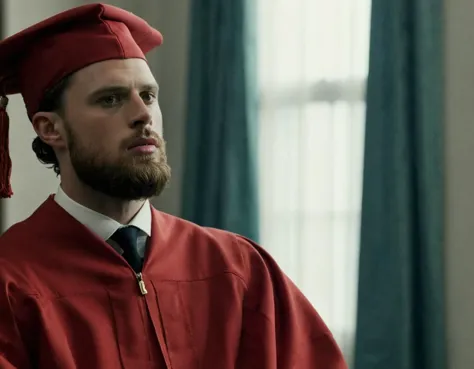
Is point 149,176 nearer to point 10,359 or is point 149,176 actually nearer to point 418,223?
point 10,359

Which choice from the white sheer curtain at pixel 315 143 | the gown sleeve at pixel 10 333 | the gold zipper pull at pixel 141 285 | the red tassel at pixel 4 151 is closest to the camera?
the gown sleeve at pixel 10 333

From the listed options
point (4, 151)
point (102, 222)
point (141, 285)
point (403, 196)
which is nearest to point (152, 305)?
point (141, 285)

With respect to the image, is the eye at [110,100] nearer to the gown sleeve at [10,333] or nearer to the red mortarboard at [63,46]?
the red mortarboard at [63,46]

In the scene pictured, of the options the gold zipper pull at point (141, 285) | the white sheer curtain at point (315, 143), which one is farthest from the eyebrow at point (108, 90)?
the white sheer curtain at point (315, 143)

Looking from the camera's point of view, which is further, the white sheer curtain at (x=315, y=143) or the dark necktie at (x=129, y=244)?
the white sheer curtain at (x=315, y=143)

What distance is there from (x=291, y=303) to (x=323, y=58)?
1.58 metres

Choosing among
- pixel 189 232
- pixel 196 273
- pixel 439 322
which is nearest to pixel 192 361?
pixel 196 273

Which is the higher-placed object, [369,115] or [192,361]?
[369,115]

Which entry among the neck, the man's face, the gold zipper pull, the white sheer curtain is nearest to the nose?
the man's face

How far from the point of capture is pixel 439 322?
9.05ft

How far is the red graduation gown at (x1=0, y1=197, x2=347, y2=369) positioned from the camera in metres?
1.48

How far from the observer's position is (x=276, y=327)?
5.57 feet

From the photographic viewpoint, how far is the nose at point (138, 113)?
1609 mm

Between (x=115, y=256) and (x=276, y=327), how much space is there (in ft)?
1.30
